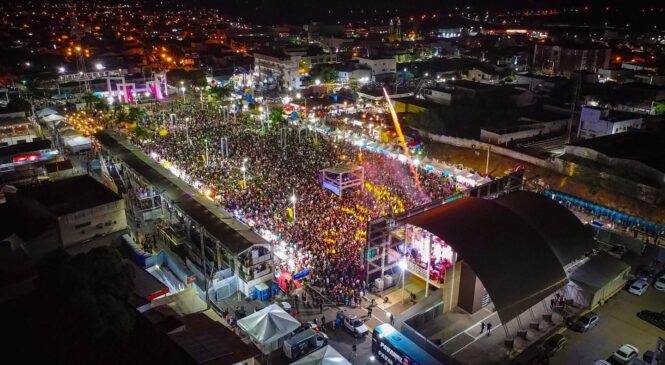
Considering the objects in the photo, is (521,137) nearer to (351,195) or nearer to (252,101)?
(351,195)

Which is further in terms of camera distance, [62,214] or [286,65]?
[286,65]

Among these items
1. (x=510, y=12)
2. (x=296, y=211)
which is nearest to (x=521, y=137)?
(x=296, y=211)

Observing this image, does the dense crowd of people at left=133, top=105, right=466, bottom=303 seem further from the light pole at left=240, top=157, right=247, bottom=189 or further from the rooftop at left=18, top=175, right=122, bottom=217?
the rooftop at left=18, top=175, right=122, bottom=217

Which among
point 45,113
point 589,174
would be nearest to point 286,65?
point 45,113

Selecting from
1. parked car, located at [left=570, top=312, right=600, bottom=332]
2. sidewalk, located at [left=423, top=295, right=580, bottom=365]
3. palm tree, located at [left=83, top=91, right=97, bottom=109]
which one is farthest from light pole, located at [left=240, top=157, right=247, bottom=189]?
palm tree, located at [left=83, top=91, right=97, bottom=109]

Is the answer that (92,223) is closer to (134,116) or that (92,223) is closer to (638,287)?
(134,116)

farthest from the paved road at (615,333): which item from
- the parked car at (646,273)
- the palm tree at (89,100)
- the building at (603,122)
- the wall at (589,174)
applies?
the palm tree at (89,100)

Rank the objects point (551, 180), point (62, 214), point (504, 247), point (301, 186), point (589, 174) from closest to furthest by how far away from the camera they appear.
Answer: point (504, 247)
point (62, 214)
point (301, 186)
point (589, 174)
point (551, 180)
